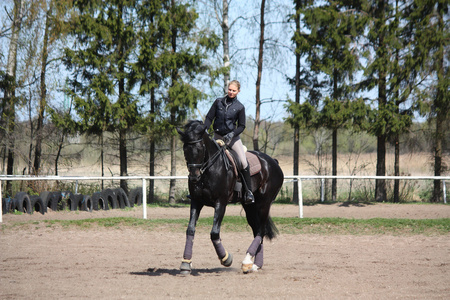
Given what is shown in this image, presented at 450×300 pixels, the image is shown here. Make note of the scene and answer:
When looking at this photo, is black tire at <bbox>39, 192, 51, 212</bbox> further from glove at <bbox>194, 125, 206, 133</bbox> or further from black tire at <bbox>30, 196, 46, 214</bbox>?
glove at <bbox>194, 125, 206, 133</bbox>

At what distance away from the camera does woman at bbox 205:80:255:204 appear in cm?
700

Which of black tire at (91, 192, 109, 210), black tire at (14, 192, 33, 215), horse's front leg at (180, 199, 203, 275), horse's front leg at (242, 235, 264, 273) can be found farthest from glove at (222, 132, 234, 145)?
black tire at (91, 192, 109, 210)

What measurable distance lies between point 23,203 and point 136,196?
214 inches

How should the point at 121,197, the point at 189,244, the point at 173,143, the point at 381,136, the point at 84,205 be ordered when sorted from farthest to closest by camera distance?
the point at 173,143, the point at 381,136, the point at 121,197, the point at 84,205, the point at 189,244

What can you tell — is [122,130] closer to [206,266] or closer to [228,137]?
[206,266]

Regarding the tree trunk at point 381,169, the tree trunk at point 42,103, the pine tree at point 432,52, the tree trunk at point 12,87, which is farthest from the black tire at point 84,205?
the pine tree at point 432,52

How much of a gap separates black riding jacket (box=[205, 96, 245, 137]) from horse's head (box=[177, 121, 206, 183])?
0.58m

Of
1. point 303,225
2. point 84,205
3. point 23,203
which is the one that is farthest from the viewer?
point 84,205

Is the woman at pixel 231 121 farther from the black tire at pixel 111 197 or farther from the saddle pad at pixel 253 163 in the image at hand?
the black tire at pixel 111 197

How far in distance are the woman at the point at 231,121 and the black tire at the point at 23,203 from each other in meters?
9.01

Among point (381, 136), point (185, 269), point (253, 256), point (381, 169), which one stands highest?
point (381, 136)

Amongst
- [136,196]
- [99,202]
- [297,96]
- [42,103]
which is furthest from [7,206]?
[297,96]

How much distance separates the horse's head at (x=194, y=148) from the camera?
249 inches

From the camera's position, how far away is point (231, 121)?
7062mm
